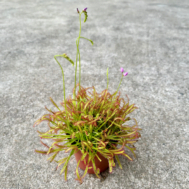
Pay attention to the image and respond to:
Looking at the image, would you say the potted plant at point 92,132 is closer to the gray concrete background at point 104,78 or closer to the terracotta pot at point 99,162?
the terracotta pot at point 99,162

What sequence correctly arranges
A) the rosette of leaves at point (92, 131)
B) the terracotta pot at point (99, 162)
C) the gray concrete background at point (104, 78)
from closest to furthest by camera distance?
the rosette of leaves at point (92, 131) < the terracotta pot at point (99, 162) < the gray concrete background at point (104, 78)

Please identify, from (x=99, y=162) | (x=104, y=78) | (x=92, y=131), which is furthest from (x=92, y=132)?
(x=104, y=78)

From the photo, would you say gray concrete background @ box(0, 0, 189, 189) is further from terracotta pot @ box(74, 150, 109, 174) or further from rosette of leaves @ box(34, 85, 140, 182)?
rosette of leaves @ box(34, 85, 140, 182)

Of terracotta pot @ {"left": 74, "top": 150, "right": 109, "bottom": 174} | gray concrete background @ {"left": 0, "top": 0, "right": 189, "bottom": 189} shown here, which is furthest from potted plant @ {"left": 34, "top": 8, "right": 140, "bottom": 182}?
gray concrete background @ {"left": 0, "top": 0, "right": 189, "bottom": 189}

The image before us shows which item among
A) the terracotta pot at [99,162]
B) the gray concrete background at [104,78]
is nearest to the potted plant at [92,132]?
the terracotta pot at [99,162]

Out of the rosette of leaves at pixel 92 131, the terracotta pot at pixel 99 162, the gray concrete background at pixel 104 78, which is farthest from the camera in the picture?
the gray concrete background at pixel 104 78

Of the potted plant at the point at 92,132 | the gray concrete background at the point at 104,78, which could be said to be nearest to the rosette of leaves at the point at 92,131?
the potted plant at the point at 92,132

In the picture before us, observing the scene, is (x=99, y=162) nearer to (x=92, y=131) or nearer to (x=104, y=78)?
(x=92, y=131)

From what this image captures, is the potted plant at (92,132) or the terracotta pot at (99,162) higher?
the potted plant at (92,132)

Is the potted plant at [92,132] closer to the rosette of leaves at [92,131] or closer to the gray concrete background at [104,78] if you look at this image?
the rosette of leaves at [92,131]

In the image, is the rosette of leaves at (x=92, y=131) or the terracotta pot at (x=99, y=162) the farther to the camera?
the terracotta pot at (x=99, y=162)
